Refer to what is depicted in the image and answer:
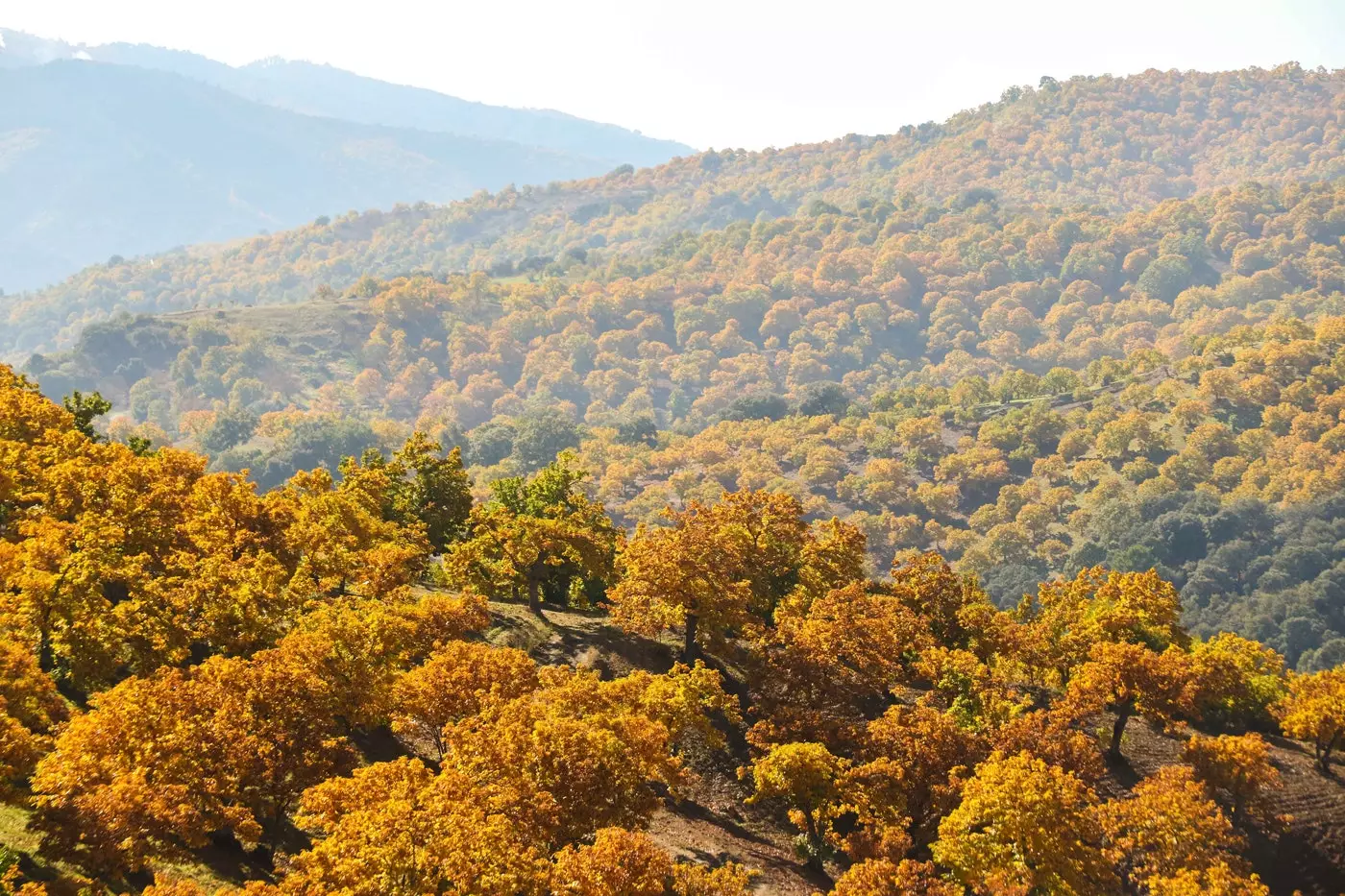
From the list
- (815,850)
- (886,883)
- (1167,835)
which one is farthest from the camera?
(815,850)

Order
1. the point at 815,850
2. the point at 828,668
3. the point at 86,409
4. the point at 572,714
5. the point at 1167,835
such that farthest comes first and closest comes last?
the point at 86,409 → the point at 828,668 → the point at 815,850 → the point at 1167,835 → the point at 572,714

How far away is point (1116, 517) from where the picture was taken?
519 ft

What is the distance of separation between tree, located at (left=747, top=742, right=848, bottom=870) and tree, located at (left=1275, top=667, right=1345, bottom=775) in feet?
81.8

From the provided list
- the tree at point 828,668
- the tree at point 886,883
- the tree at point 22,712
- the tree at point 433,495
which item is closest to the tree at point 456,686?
the tree at point 22,712

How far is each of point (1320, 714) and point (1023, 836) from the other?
2374 cm

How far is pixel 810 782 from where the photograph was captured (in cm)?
4059

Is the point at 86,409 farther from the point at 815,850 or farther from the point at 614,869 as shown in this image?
the point at 614,869

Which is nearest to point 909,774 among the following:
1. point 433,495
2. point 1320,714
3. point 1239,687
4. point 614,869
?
point 614,869

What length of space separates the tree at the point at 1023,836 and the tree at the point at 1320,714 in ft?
63.1

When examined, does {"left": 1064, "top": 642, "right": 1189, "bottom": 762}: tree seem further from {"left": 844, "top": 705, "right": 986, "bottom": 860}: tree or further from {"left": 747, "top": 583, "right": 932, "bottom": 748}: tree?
{"left": 747, "top": 583, "right": 932, "bottom": 748}: tree

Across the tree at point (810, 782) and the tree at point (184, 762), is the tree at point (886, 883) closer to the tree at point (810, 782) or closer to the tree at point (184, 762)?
the tree at point (810, 782)

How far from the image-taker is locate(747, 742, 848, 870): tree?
131 feet

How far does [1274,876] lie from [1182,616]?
4431 inches

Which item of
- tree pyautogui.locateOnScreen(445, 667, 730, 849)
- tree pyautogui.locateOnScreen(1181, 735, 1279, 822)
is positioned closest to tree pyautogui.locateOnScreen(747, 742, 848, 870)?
tree pyautogui.locateOnScreen(445, 667, 730, 849)
